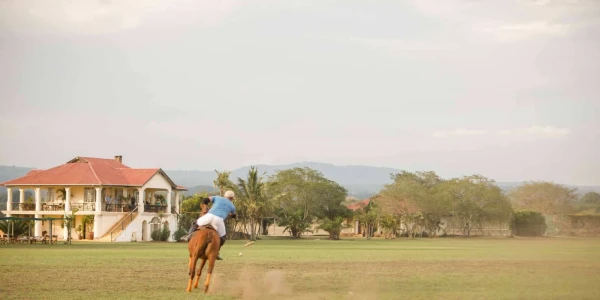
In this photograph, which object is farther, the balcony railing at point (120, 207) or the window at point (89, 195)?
the window at point (89, 195)

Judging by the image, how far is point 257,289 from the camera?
62.4 ft

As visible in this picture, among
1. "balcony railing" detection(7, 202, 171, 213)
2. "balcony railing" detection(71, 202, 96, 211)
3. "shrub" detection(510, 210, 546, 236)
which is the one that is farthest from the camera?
"shrub" detection(510, 210, 546, 236)

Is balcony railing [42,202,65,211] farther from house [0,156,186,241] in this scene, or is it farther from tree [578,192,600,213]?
tree [578,192,600,213]

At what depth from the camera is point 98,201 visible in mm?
62469

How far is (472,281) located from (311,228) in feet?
205

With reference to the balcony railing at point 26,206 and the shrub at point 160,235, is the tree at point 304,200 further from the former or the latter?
the balcony railing at point 26,206

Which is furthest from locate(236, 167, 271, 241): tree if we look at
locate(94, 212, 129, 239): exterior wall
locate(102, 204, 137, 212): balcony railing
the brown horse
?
the brown horse

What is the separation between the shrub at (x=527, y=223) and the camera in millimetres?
79188

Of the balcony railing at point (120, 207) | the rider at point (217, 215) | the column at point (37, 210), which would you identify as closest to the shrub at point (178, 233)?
the balcony railing at point (120, 207)

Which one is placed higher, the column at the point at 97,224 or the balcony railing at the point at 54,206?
the balcony railing at the point at 54,206

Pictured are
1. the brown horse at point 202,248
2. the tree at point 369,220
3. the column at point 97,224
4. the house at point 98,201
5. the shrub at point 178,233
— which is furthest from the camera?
the tree at point 369,220

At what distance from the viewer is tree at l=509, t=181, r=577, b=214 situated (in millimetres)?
84175

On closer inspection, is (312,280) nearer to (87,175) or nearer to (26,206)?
(87,175)

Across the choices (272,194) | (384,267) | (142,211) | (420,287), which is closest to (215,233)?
(420,287)
